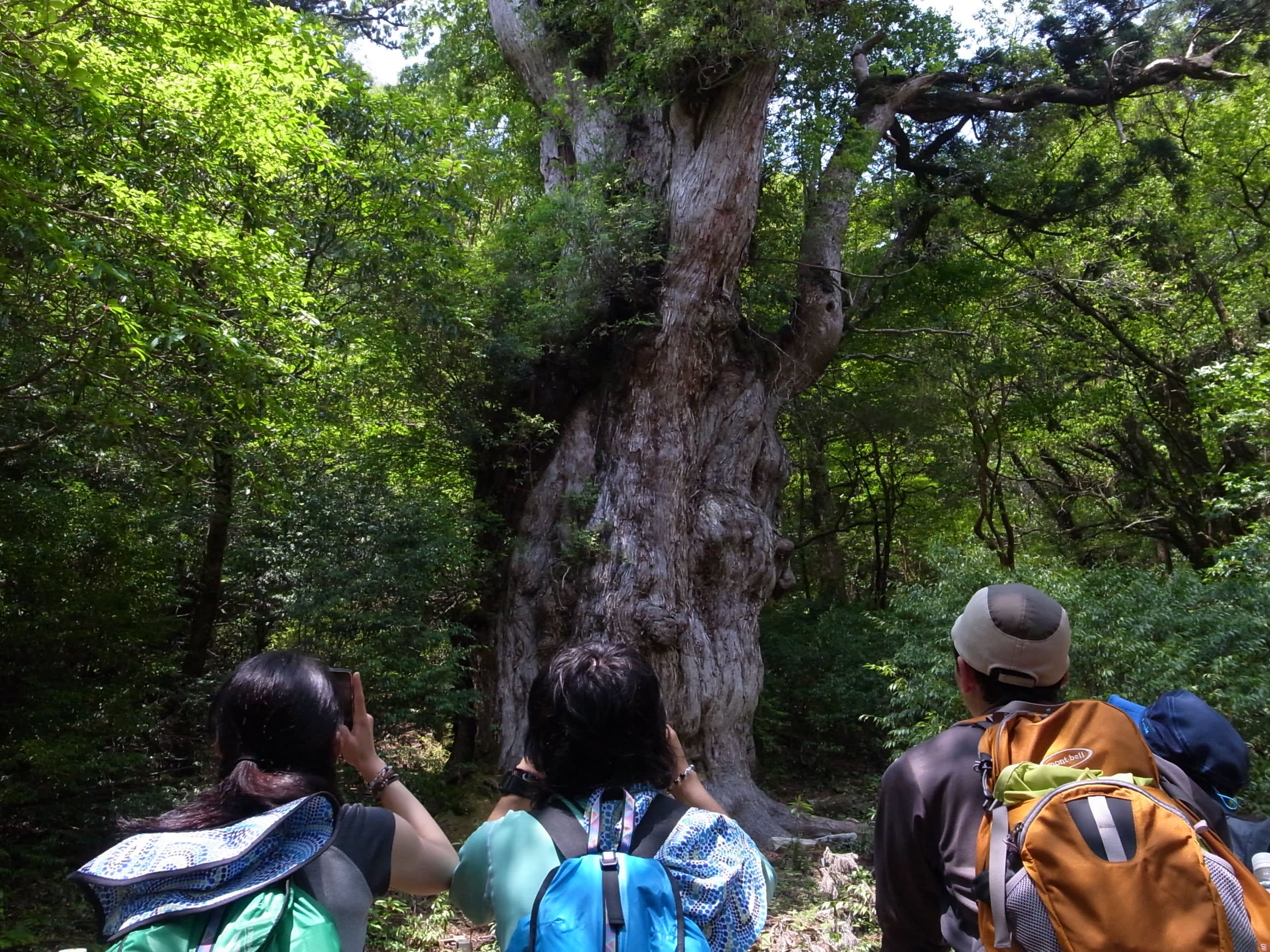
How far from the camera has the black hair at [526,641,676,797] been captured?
174 cm

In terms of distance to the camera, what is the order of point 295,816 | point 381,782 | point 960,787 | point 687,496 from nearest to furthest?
point 295,816 < point 960,787 < point 381,782 < point 687,496

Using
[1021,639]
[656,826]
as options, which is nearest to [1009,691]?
[1021,639]

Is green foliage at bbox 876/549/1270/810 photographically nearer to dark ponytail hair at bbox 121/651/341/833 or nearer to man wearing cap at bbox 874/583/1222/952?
man wearing cap at bbox 874/583/1222/952

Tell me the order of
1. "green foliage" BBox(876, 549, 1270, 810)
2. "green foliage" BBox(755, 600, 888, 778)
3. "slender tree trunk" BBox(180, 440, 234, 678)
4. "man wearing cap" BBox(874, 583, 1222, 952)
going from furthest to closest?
"green foliage" BBox(755, 600, 888, 778)
"slender tree trunk" BBox(180, 440, 234, 678)
"green foliage" BBox(876, 549, 1270, 810)
"man wearing cap" BBox(874, 583, 1222, 952)

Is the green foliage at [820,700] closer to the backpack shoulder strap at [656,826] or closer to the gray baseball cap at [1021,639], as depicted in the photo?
the gray baseball cap at [1021,639]

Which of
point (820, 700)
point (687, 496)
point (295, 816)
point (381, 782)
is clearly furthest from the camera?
point (820, 700)

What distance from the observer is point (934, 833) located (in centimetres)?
176

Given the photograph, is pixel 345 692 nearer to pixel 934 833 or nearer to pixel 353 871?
pixel 353 871

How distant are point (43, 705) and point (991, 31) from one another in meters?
13.0

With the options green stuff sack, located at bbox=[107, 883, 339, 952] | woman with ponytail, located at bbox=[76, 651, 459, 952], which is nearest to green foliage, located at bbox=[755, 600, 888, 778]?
woman with ponytail, located at bbox=[76, 651, 459, 952]

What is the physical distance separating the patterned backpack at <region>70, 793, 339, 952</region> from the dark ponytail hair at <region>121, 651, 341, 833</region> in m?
0.10

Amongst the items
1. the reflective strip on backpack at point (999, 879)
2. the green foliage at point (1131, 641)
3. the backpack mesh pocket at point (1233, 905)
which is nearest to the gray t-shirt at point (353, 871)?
the reflective strip on backpack at point (999, 879)

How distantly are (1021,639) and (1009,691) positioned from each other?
124mm

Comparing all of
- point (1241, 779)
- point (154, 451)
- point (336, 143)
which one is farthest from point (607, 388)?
point (1241, 779)
